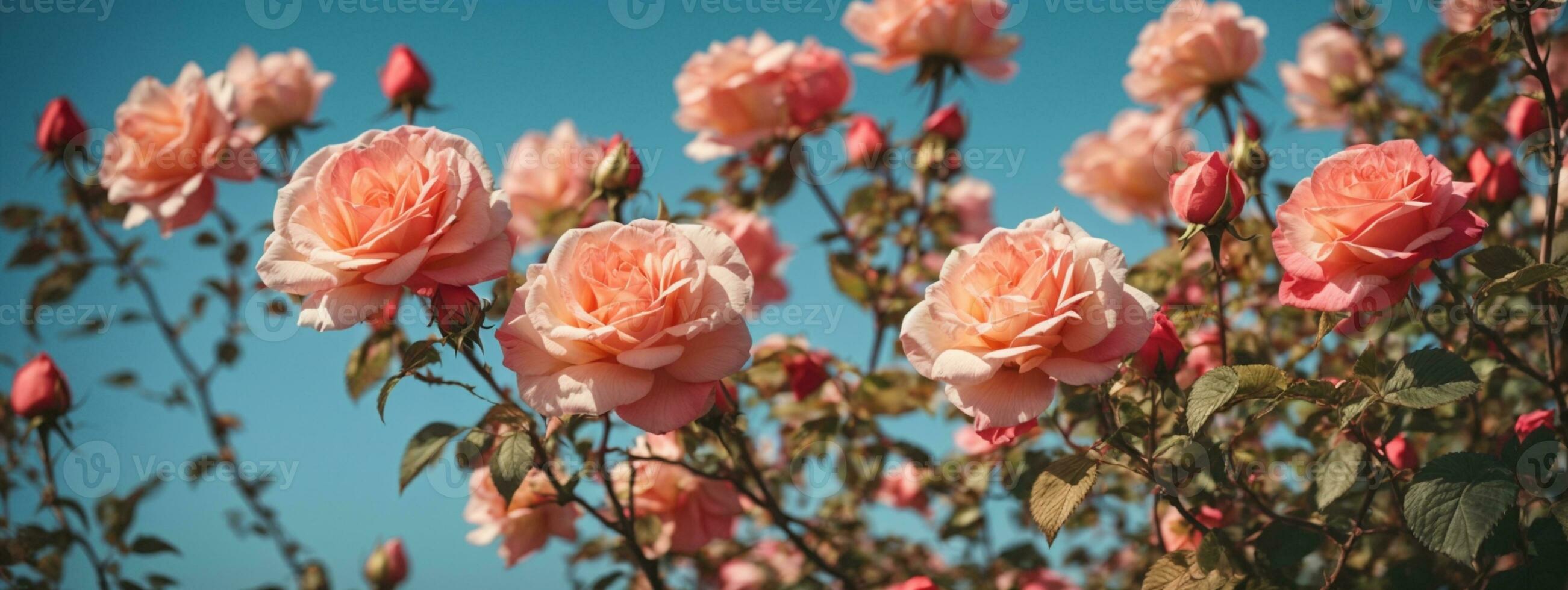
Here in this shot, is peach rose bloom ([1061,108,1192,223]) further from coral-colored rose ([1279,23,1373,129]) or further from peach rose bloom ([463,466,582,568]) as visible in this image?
peach rose bloom ([463,466,582,568])

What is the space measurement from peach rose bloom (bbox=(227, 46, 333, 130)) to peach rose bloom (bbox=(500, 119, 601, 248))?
23.8 inches

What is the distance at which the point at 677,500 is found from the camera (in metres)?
2.14

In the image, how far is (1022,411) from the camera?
1.20 meters

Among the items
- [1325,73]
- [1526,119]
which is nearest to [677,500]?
[1526,119]

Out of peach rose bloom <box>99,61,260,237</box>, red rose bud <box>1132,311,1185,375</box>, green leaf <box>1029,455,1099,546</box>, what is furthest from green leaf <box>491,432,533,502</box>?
peach rose bloom <box>99,61,260,237</box>

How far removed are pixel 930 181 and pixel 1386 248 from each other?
4.84ft

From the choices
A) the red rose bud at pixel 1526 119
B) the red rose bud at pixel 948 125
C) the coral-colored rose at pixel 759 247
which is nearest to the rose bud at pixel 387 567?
the coral-colored rose at pixel 759 247

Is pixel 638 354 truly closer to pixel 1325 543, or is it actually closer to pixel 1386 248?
pixel 1386 248

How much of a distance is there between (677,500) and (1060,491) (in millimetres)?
1098

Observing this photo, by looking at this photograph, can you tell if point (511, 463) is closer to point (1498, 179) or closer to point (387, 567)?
point (387, 567)

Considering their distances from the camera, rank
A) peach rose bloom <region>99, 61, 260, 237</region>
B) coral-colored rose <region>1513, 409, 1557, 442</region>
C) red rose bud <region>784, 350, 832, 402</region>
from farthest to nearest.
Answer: red rose bud <region>784, 350, 832, 402</region> < peach rose bloom <region>99, 61, 260, 237</region> < coral-colored rose <region>1513, 409, 1557, 442</region>

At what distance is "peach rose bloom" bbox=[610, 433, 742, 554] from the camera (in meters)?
2.12

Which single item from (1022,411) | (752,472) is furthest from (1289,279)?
(752,472)

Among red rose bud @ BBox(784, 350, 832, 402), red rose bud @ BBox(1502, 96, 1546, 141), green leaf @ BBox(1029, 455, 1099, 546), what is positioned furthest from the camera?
red rose bud @ BBox(784, 350, 832, 402)
